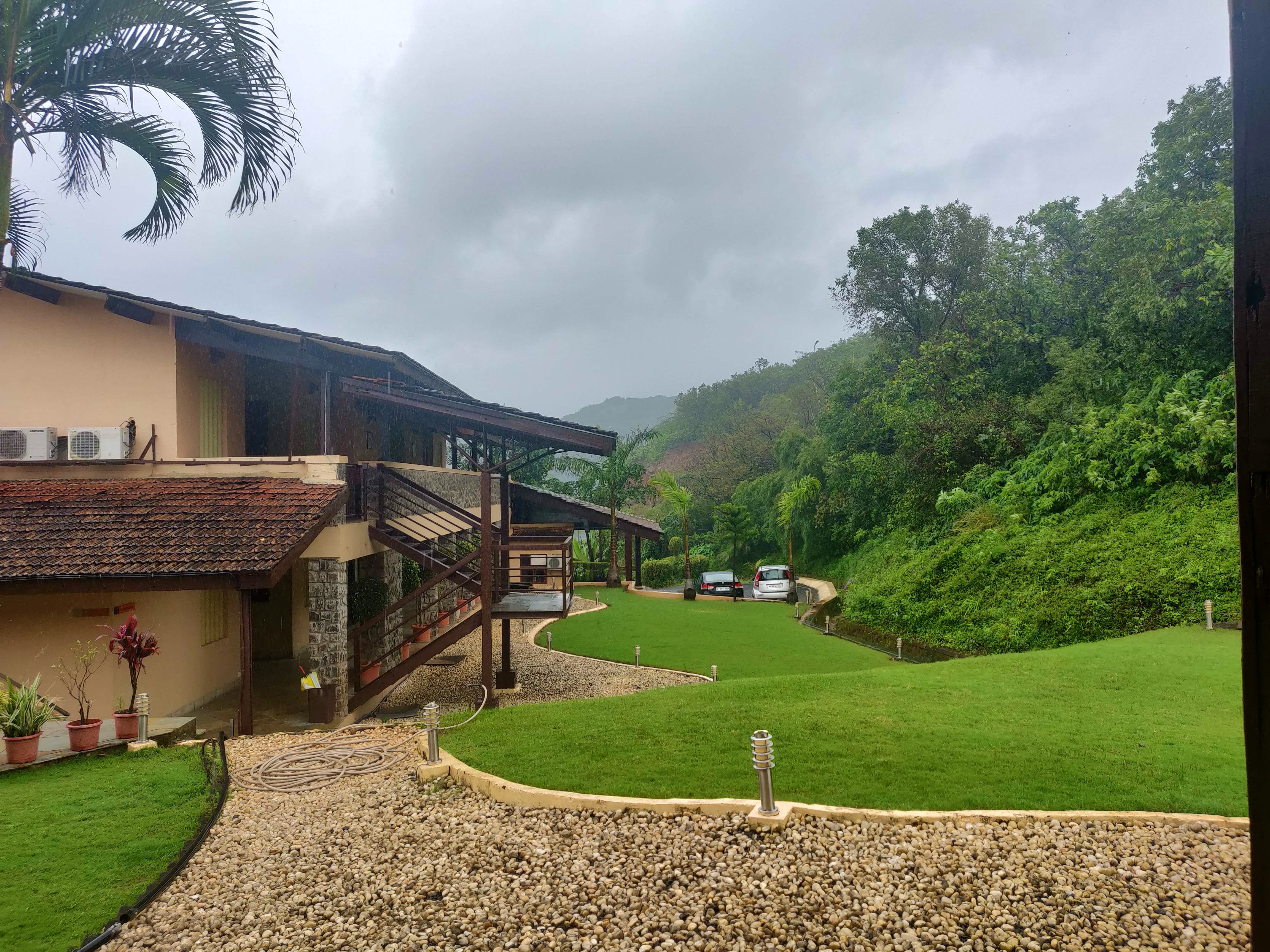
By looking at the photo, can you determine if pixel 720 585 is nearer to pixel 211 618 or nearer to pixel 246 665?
pixel 211 618

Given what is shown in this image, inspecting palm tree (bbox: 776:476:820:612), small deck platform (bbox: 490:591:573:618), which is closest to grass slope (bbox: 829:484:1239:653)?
small deck platform (bbox: 490:591:573:618)

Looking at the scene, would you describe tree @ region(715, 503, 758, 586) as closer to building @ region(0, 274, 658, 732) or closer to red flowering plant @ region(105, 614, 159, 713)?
building @ region(0, 274, 658, 732)

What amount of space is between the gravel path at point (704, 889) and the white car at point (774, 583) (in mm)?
20734

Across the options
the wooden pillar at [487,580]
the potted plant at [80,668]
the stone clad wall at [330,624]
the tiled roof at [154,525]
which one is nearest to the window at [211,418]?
the tiled roof at [154,525]

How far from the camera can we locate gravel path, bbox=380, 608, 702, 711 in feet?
42.0

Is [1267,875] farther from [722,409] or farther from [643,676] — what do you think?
[722,409]

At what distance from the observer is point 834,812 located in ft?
18.6

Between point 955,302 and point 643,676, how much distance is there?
81.8 feet

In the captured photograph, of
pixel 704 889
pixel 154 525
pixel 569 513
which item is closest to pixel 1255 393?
pixel 704 889

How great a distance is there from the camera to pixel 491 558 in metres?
12.3

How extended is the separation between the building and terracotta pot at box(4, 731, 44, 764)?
1982 mm

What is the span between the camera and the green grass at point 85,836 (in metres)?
4.75

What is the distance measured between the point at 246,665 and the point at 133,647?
127 cm

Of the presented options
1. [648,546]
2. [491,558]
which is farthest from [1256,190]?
[648,546]
